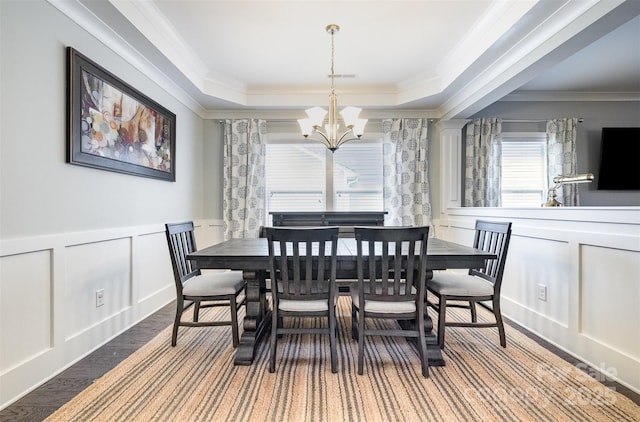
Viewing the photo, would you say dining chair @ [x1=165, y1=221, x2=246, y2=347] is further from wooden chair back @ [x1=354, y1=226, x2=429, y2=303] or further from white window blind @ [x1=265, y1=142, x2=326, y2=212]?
white window blind @ [x1=265, y1=142, x2=326, y2=212]

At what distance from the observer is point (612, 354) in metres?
1.89

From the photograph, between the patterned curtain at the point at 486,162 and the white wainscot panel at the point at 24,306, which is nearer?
the white wainscot panel at the point at 24,306

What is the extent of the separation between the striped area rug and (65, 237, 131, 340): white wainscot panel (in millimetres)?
450

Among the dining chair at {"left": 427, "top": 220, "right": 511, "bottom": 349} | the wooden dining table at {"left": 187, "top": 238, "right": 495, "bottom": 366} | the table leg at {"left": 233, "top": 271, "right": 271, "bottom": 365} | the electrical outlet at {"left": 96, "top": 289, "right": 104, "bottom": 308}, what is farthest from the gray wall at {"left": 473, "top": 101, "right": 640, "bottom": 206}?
the electrical outlet at {"left": 96, "top": 289, "right": 104, "bottom": 308}

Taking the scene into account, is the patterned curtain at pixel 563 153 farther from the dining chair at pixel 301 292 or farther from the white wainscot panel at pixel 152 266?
Result: the white wainscot panel at pixel 152 266

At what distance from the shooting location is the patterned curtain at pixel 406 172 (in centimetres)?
409

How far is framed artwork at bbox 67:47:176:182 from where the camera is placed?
2.04m

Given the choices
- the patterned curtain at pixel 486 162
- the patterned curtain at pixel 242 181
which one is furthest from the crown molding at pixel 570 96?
the patterned curtain at pixel 242 181

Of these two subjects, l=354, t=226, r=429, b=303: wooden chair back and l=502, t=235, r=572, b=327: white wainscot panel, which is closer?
l=354, t=226, r=429, b=303: wooden chair back

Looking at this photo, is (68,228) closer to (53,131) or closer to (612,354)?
(53,131)

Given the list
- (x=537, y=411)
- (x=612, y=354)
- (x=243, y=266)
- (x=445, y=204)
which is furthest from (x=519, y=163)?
(x=243, y=266)

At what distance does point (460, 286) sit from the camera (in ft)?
7.32

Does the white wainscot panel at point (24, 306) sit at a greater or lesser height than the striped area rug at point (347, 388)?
greater

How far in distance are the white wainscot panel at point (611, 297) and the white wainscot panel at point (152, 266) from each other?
3.58m
